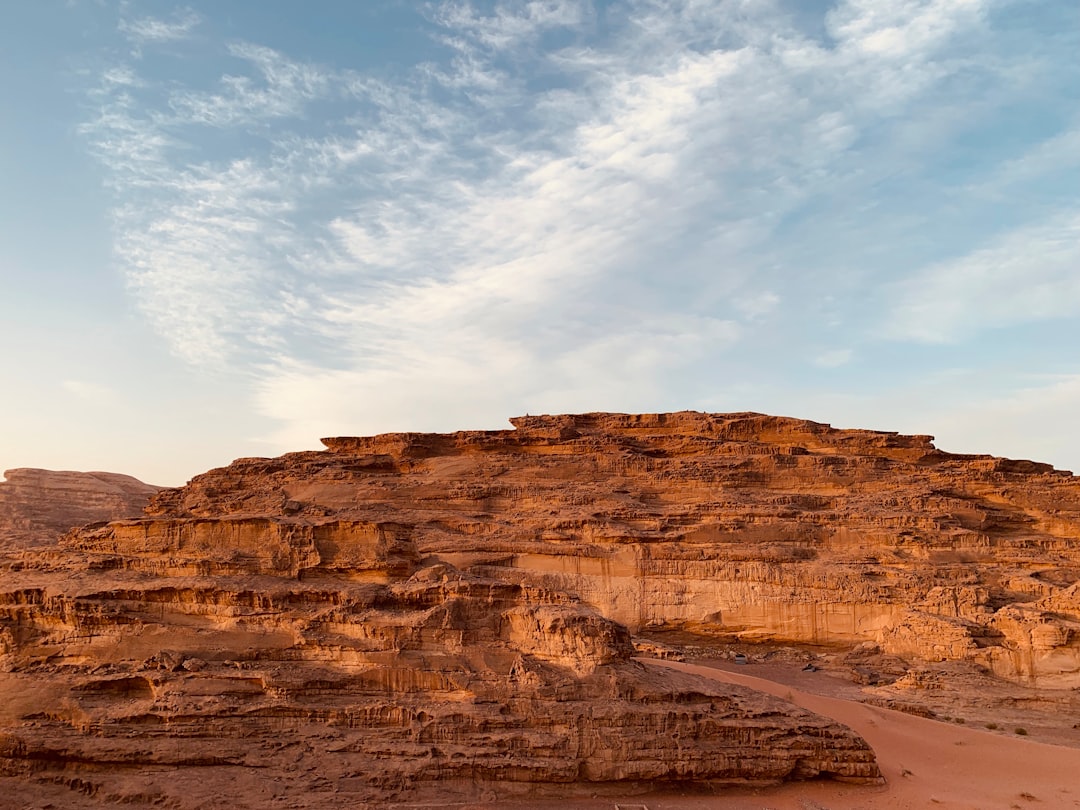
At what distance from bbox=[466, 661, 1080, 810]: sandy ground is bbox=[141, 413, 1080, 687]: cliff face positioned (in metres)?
6.92

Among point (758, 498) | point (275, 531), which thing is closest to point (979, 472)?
point (758, 498)

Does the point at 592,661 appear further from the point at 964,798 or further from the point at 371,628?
the point at 964,798

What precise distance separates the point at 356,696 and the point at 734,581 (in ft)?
57.7

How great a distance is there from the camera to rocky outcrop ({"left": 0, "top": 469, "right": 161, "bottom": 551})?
1566 inches

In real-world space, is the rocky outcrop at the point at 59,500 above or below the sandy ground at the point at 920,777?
above

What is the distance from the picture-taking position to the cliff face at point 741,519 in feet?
76.5

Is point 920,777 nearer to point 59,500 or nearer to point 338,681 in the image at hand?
point 338,681

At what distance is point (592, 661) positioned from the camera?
410 inches

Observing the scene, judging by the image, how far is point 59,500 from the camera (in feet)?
145

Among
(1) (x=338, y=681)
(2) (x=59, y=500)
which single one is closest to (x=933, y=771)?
(1) (x=338, y=681)

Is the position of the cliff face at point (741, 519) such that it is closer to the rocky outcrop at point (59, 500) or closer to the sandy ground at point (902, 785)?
the sandy ground at point (902, 785)

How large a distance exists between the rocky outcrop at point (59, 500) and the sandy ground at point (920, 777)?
35.6 meters

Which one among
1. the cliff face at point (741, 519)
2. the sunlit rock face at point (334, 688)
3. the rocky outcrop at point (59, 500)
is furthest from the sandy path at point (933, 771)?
the rocky outcrop at point (59, 500)

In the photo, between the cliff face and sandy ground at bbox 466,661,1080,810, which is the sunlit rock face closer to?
sandy ground at bbox 466,661,1080,810
